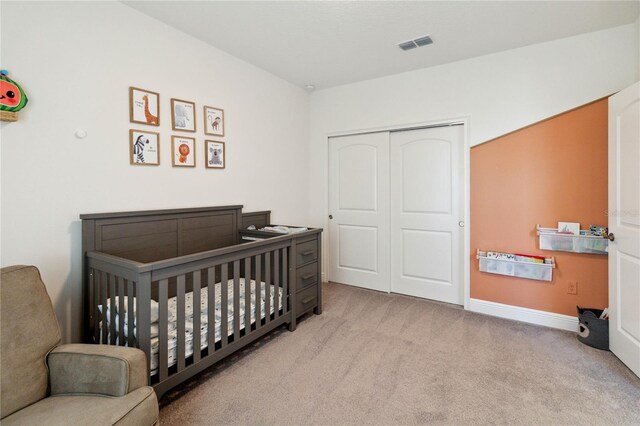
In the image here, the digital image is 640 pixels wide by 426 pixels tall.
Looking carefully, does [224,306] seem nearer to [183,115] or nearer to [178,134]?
[178,134]

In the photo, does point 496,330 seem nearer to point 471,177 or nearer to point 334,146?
point 471,177

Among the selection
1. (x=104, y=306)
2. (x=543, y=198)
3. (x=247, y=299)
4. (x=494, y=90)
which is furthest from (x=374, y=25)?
(x=104, y=306)

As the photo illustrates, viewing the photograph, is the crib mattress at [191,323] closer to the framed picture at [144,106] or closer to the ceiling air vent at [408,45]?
the framed picture at [144,106]

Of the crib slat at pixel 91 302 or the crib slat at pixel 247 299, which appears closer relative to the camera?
the crib slat at pixel 91 302

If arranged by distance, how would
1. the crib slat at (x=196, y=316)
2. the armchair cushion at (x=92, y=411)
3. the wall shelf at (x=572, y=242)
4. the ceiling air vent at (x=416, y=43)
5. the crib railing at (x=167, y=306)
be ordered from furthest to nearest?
the ceiling air vent at (x=416, y=43), the wall shelf at (x=572, y=242), the crib slat at (x=196, y=316), the crib railing at (x=167, y=306), the armchair cushion at (x=92, y=411)

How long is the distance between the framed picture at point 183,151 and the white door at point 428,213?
209cm

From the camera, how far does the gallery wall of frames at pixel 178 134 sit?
216cm

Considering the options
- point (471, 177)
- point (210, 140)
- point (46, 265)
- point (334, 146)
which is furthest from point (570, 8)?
point (46, 265)

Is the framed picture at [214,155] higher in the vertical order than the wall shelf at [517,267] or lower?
→ higher

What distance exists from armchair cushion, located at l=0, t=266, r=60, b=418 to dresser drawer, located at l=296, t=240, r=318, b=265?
1650mm

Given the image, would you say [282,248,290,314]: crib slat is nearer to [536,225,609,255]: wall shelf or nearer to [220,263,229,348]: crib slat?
[220,263,229,348]: crib slat

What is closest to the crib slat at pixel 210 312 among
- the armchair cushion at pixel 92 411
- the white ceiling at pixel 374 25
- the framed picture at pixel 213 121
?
the armchair cushion at pixel 92 411

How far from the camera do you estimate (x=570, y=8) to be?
83.0 inches

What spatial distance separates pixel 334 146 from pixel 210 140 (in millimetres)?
1620
